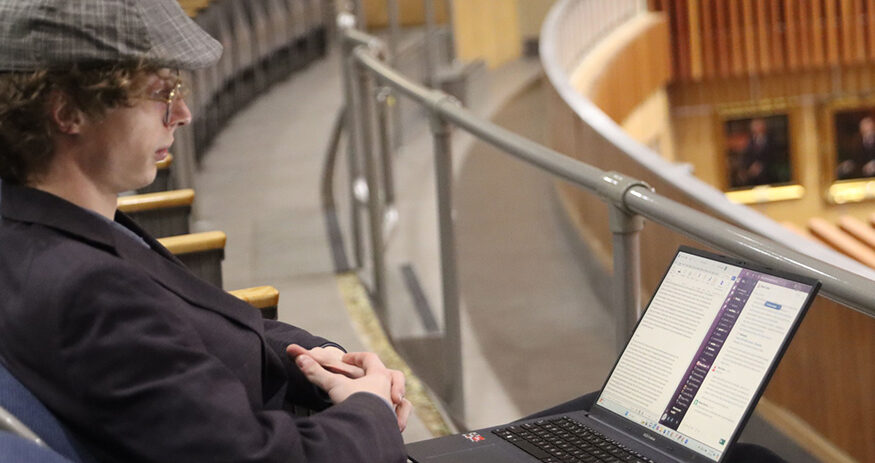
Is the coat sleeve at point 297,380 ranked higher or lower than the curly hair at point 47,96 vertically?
lower

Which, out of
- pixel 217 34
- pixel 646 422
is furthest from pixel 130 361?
pixel 217 34

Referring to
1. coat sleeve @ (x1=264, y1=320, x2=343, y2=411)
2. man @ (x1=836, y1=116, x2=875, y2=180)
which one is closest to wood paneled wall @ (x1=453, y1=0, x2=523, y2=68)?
man @ (x1=836, y1=116, x2=875, y2=180)

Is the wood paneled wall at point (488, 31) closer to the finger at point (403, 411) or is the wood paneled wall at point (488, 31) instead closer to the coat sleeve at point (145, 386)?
the finger at point (403, 411)

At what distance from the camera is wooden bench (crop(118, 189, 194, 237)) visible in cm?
211

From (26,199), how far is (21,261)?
0.19ft

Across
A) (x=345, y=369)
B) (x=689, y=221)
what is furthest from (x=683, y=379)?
(x=345, y=369)

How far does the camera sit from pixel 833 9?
11125mm

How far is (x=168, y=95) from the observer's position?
3.06 feet

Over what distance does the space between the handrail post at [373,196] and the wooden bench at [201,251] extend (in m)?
1.01

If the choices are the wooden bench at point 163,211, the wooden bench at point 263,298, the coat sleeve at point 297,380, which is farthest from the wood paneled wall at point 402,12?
the coat sleeve at point 297,380

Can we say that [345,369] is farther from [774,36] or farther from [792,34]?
[792,34]

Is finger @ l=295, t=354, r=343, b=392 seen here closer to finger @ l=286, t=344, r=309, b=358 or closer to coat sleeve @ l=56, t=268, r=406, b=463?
finger @ l=286, t=344, r=309, b=358

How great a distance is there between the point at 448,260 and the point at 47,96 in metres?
1.58

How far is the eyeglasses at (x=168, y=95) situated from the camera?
923mm
